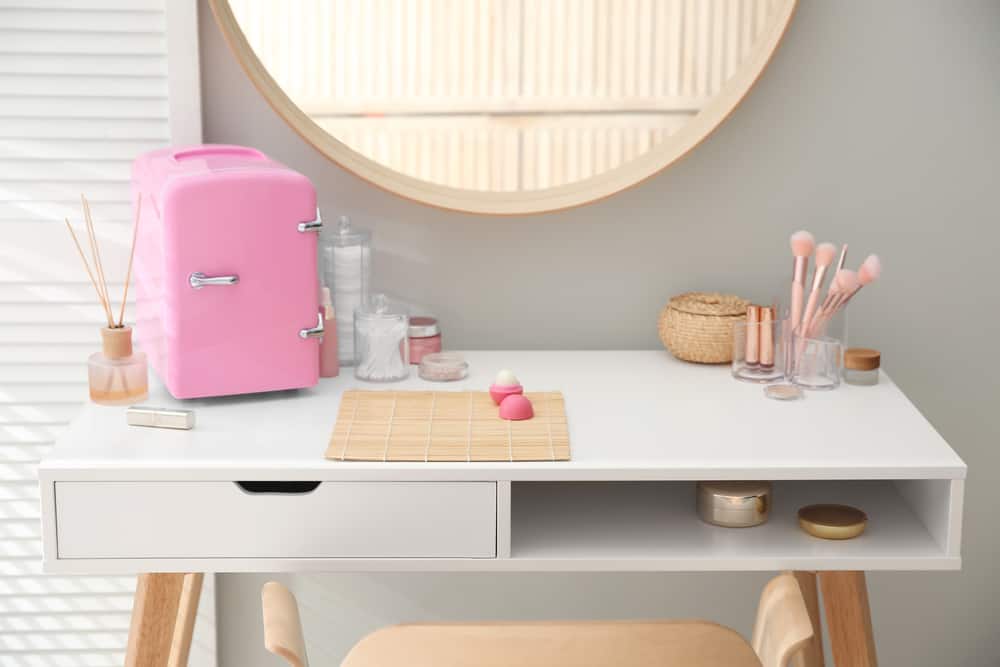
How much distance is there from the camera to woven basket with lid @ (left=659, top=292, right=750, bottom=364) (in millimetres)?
1846

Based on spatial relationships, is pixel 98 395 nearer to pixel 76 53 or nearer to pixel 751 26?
pixel 76 53

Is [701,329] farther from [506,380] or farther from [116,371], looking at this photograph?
[116,371]

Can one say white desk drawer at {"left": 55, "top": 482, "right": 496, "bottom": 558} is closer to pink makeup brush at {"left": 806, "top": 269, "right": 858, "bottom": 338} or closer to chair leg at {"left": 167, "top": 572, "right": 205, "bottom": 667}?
chair leg at {"left": 167, "top": 572, "right": 205, "bottom": 667}

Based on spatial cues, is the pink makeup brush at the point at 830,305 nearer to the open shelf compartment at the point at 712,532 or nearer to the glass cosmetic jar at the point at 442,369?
the open shelf compartment at the point at 712,532

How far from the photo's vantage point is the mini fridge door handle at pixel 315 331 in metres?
1.68

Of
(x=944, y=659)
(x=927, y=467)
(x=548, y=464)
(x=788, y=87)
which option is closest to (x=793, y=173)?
(x=788, y=87)

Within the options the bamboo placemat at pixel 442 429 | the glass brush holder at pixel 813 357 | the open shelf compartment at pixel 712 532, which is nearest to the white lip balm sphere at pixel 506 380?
the bamboo placemat at pixel 442 429

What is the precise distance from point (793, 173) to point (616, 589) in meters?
0.76

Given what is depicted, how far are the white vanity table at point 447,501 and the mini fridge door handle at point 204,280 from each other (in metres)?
0.17

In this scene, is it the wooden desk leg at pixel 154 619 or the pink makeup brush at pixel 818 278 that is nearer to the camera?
the wooden desk leg at pixel 154 619

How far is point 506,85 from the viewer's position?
1915mm

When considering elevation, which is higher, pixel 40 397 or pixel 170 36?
pixel 170 36

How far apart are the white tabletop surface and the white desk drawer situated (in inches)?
0.8

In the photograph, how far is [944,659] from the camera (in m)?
2.18
